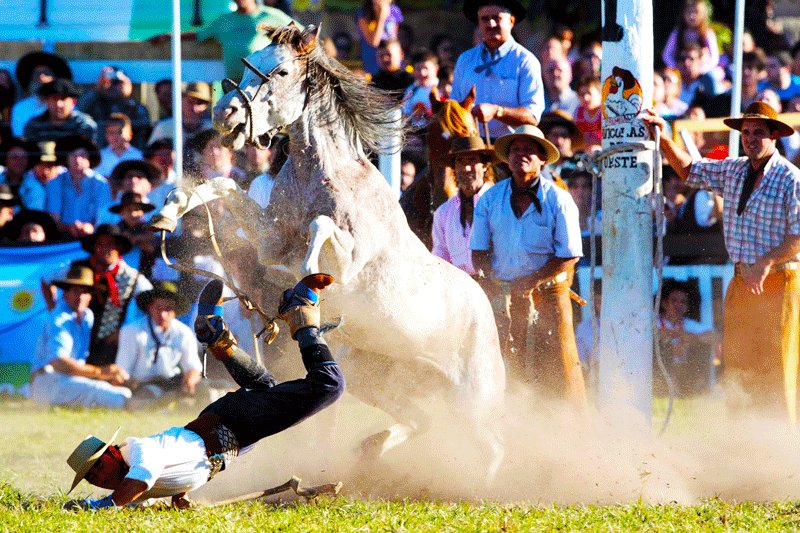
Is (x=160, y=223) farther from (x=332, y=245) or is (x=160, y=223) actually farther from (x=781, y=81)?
(x=781, y=81)

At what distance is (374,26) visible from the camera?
12281mm

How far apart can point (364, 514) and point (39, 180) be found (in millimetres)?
6278

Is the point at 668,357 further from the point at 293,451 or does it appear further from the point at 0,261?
the point at 0,261

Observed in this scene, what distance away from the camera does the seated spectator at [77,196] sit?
11172mm

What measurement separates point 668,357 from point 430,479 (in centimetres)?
387

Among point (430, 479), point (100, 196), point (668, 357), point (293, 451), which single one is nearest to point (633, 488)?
point (430, 479)

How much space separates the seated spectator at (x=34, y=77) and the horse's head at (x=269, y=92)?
5.28 meters

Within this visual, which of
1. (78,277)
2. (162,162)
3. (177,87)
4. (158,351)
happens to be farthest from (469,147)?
(78,277)

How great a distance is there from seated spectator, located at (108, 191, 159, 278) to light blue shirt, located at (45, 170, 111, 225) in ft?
1.46

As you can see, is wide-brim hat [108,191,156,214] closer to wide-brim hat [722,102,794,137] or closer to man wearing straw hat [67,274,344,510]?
man wearing straw hat [67,274,344,510]

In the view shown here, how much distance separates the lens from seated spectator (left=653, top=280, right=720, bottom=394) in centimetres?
1063

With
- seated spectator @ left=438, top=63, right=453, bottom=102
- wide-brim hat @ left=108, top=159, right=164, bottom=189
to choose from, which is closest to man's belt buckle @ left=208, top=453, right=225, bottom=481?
seated spectator @ left=438, top=63, right=453, bottom=102

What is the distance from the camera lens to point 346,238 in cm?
672

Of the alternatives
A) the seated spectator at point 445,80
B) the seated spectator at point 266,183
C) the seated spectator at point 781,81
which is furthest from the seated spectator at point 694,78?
the seated spectator at point 266,183
